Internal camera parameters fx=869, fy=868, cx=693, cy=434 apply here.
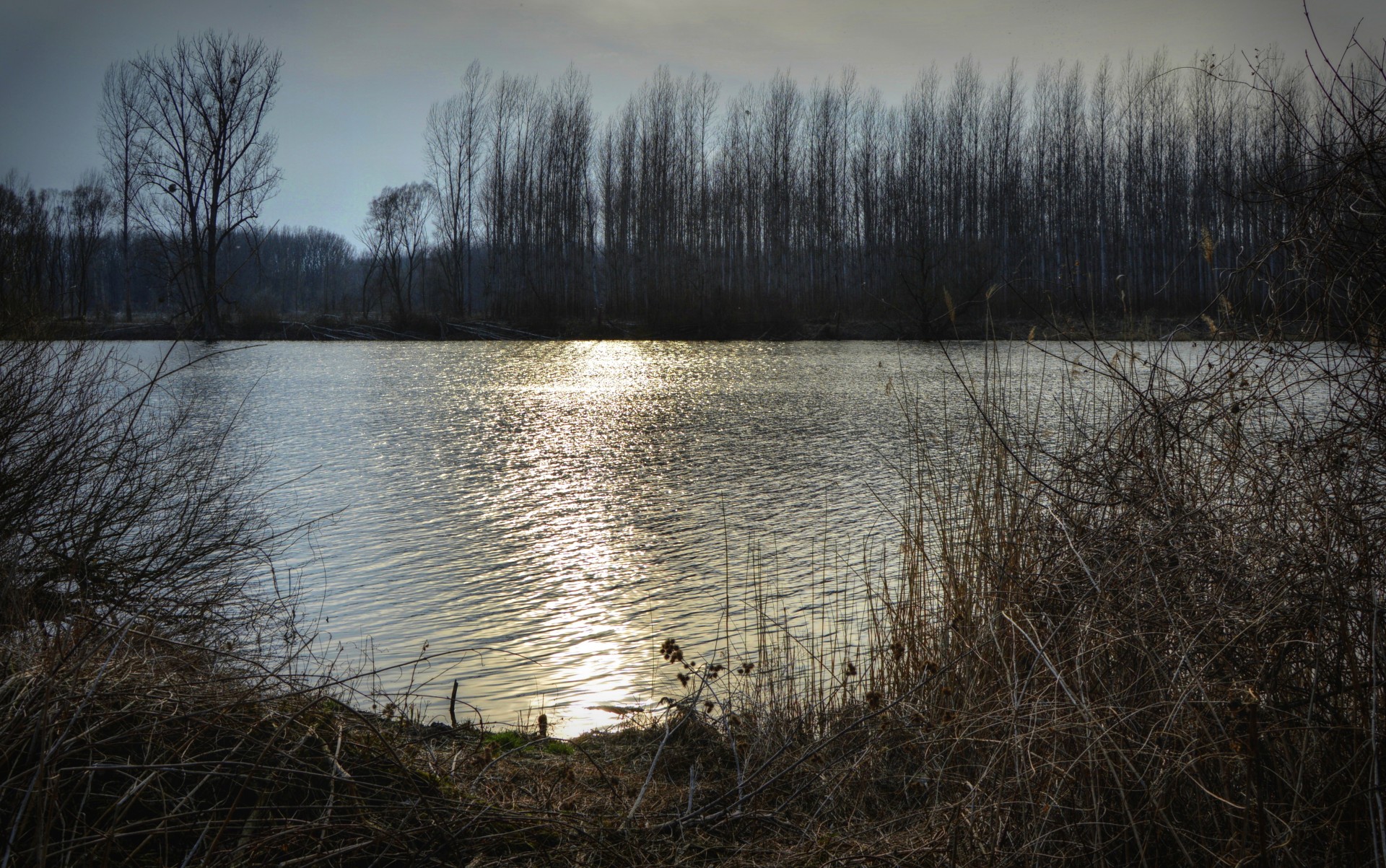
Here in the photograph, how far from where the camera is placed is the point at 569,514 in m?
7.65

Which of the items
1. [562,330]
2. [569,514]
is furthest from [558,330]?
[569,514]

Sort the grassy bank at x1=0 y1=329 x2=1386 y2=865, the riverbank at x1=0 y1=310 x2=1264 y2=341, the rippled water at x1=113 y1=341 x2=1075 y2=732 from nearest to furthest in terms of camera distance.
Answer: the grassy bank at x1=0 y1=329 x2=1386 y2=865 < the rippled water at x1=113 y1=341 x2=1075 y2=732 < the riverbank at x1=0 y1=310 x2=1264 y2=341

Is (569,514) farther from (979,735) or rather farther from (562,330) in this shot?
(562,330)

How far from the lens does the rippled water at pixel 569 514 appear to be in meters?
4.74

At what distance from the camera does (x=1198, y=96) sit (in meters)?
36.5

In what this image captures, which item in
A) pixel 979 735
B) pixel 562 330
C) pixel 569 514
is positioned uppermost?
pixel 562 330

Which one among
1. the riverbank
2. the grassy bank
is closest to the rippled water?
the grassy bank

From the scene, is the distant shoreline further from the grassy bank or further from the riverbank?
the grassy bank

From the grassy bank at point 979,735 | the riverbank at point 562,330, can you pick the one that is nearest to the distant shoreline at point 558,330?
the riverbank at point 562,330

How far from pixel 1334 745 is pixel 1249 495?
0.91m

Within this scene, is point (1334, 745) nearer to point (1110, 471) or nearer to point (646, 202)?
point (1110, 471)

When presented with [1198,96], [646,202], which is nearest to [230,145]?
[646,202]

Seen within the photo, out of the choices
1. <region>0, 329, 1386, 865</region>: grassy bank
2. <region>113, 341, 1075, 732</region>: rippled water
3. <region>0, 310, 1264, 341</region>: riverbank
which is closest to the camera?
<region>0, 329, 1386, 865</region>: grassy bank

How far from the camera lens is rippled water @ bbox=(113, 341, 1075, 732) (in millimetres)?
4742
